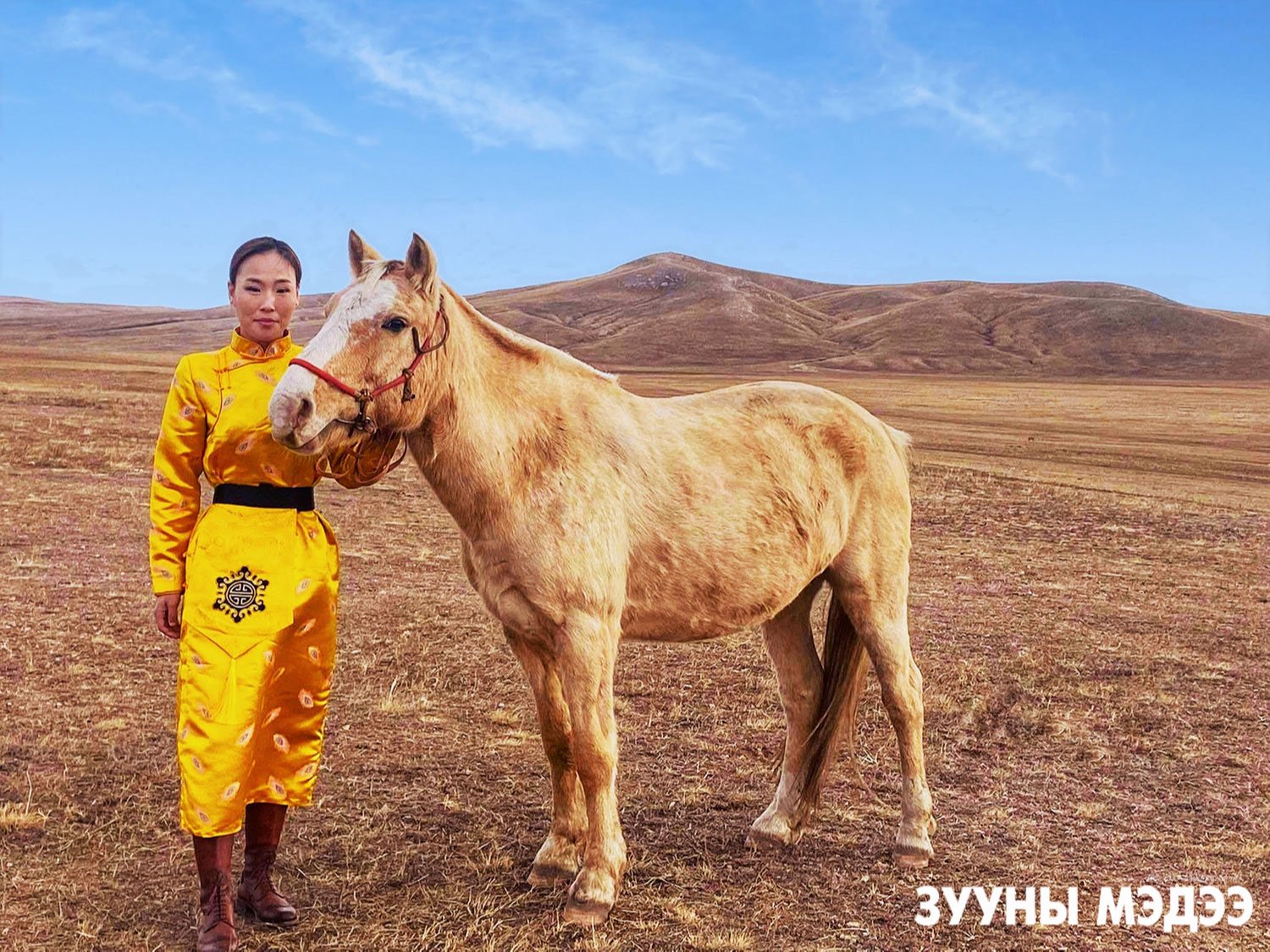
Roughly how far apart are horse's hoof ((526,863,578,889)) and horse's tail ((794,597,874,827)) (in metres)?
1.34

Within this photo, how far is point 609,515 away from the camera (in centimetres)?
414

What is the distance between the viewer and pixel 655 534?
433cm

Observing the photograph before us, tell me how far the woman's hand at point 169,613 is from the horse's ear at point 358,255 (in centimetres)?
140

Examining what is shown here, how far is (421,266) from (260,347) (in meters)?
0.78

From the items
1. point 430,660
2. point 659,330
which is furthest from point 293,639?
point 659,330

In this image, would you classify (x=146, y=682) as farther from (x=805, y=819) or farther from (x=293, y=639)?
(x=805, y=819)

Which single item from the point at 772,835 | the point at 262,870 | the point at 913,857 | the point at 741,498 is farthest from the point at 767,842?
the point at 262,870

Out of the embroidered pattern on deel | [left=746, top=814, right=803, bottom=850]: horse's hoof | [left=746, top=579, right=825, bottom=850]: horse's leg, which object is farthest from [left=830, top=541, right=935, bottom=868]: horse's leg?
the embroidered pattern on deel

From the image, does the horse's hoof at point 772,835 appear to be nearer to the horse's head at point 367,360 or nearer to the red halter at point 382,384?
the horse's head at point 367,360

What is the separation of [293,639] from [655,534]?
155 centimetres

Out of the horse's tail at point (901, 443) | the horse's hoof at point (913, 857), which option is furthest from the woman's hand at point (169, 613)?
the horse's tail at point (901, 443)

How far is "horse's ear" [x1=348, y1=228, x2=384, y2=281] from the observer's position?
378 cm

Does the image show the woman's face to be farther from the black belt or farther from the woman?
the black belt

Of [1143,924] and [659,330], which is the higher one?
[659,330]
